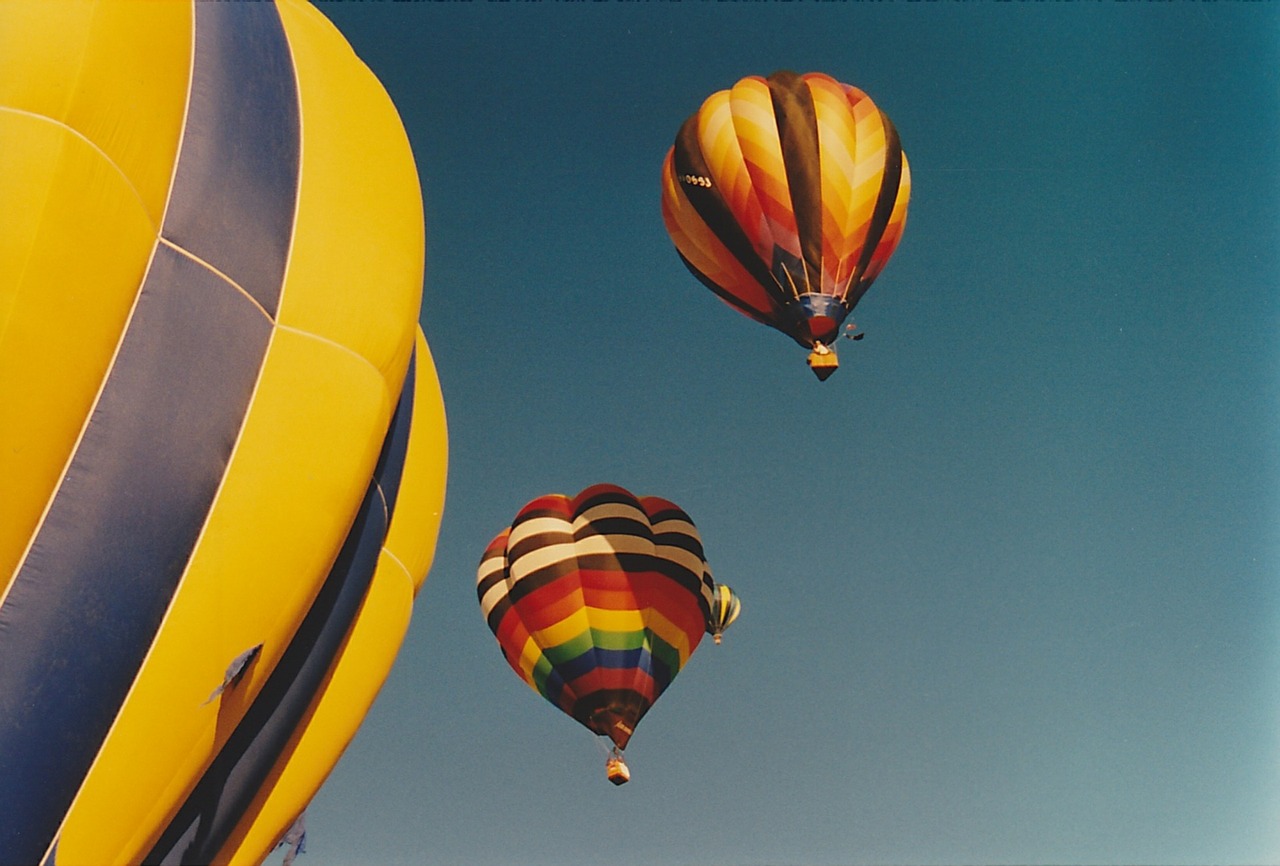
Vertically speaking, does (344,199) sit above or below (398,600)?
above

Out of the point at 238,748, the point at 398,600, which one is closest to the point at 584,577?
the point at 398,600

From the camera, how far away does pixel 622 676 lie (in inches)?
445

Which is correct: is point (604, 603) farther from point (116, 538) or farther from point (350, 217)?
point (116, 538)

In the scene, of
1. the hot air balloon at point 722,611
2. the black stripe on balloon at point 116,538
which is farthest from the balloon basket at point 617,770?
the black stripe on balloon at point 116,538

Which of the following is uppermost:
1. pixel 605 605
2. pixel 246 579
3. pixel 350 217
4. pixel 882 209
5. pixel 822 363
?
pixel 882 209

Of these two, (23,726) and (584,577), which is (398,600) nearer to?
(23,726)

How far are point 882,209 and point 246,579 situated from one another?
23.6ft

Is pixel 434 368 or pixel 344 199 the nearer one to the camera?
pixel 344 199

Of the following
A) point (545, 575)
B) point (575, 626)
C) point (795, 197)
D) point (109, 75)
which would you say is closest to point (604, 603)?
point (575, 626)

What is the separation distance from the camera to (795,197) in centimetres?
1041

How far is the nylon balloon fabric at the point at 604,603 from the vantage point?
1123cm

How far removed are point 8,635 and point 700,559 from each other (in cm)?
780

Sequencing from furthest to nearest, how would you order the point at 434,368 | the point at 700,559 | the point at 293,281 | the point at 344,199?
the point at 700,559 < the point at 434,368 < the point at 344,199 < the point at 293,281

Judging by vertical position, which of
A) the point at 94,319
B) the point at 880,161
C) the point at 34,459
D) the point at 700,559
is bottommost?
the point at 34,459
